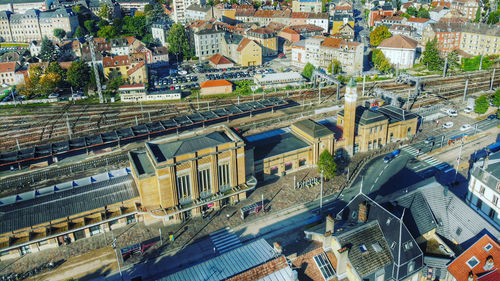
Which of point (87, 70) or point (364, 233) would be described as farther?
point (87, 70)

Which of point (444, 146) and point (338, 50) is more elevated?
point (338, 50)

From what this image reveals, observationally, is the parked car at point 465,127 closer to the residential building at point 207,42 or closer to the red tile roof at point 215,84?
the red tile roof at point 215,84

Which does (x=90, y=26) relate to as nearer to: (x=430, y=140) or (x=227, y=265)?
(x=430, y=140)

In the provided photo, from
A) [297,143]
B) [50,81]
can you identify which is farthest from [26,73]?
[297,143]

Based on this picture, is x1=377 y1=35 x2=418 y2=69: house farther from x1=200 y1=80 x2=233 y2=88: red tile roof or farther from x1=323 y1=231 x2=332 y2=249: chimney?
x1=323 y1=231 x2=332 y2=249: chimney

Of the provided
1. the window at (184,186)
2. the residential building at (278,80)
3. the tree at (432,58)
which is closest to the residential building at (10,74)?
the residential building at (278,80)

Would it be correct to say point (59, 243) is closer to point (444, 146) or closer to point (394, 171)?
point (394, 171)

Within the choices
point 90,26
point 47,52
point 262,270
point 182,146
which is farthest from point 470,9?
point 262,270

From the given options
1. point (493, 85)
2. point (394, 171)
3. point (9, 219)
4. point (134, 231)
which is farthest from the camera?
point (493, 85)
